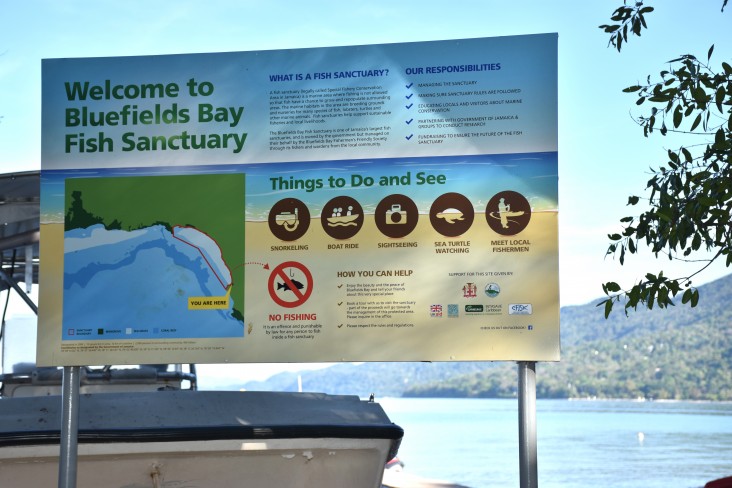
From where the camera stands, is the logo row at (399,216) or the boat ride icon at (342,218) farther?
the boat ride icon at (342,218)

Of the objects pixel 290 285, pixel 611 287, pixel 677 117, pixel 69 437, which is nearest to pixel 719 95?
pixel 677 117

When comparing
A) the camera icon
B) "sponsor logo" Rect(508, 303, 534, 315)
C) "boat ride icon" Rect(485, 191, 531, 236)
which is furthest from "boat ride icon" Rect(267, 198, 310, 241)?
"sponsor logo" Rect(508, 303, 534, 315)

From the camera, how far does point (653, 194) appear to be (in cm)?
631

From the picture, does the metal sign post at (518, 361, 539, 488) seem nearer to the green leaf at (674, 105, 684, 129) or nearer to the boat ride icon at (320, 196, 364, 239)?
the boat ride icon at (320, 196, 364, 239)

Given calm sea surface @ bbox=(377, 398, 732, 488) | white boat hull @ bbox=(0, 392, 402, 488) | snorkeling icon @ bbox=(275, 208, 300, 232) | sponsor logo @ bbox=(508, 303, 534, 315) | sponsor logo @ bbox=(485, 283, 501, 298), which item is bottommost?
calm sea surface @ bbox=(377, 398, 732, 488)

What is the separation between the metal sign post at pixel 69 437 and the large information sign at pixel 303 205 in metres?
0.22

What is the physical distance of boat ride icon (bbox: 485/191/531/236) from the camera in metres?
5.86

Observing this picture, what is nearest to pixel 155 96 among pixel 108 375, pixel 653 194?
pixel 653 194

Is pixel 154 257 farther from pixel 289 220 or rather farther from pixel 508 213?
pixel 508 213

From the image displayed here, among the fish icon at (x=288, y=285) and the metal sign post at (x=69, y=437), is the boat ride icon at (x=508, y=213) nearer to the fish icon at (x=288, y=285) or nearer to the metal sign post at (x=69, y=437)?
the fish icon at (x=288, y=285)

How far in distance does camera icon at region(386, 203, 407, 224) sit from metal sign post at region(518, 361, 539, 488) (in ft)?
3.28

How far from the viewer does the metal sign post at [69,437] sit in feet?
19.3

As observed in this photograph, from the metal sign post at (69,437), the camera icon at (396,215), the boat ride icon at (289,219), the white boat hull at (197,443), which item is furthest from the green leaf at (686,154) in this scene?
the metal sign post at (69,437)

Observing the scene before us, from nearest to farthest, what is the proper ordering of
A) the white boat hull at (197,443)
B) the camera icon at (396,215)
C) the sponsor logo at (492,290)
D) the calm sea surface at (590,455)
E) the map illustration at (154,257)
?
1. the sponsor logo at (492,290)
2. the camera icon at (396,215)
3. the map illustration at (154,257)
4. the white boat hull at (197,443)
5. the calm sea surface at (590,455)
